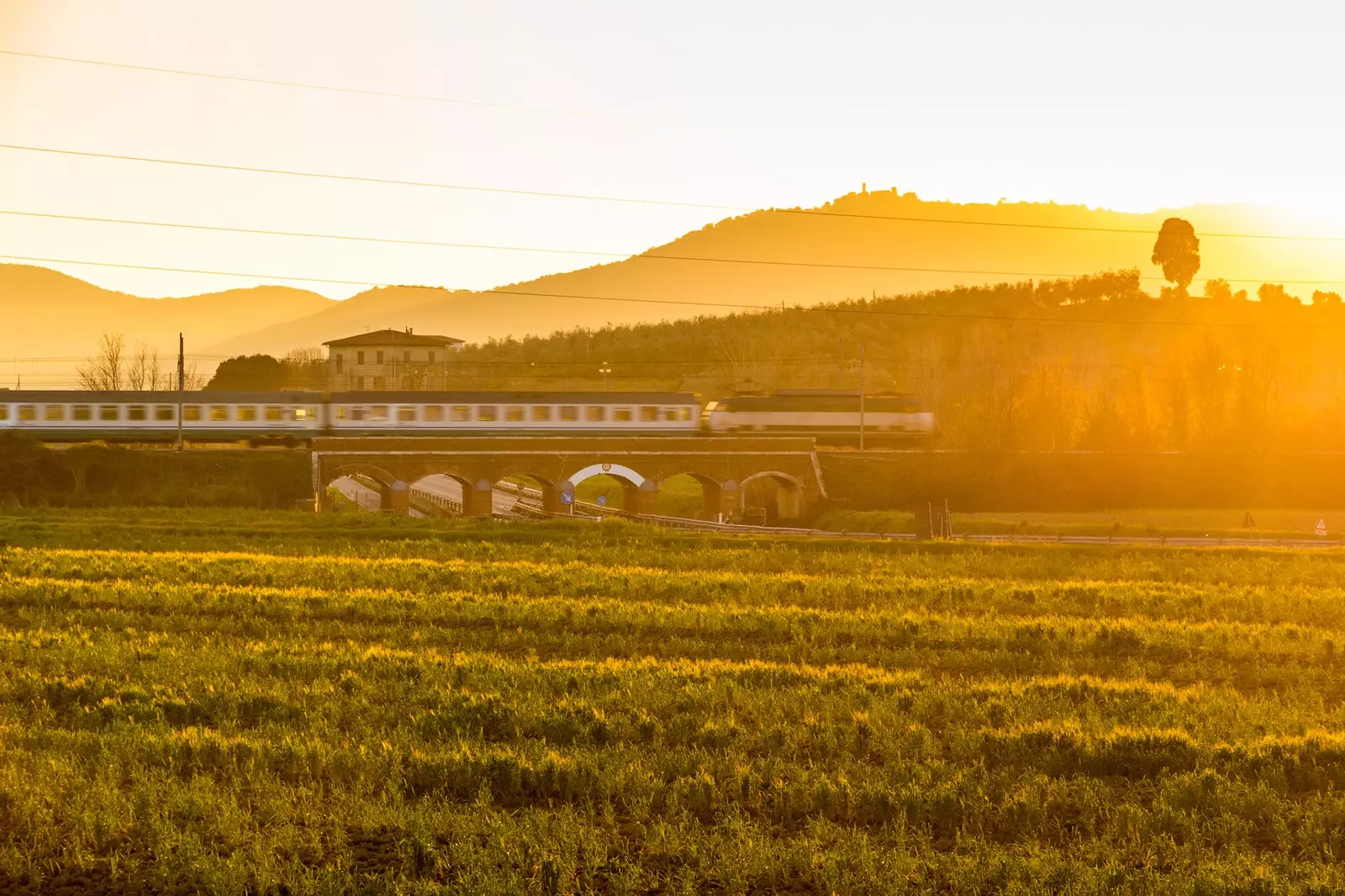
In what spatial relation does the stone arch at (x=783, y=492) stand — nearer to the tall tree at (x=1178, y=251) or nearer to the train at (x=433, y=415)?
the train at (x=433, y=415)

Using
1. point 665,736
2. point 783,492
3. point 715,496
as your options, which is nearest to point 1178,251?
point 783,492

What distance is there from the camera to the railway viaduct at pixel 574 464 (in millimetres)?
72562

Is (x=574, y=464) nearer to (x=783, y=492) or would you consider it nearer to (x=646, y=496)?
(x=646, y=496)

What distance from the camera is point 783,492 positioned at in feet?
262

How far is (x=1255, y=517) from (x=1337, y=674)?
49995 millimetres

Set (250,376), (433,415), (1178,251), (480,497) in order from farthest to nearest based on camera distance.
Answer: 1. (1178,251)
2. (250,376)
3. (433,415)
4. (480,497)

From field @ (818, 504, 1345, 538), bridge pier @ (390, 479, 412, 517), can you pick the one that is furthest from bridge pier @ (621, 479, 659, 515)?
bridge pier @ (390, 479, 412, 517)

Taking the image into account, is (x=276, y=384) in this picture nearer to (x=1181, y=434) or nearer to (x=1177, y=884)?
(x=1181, y=434)

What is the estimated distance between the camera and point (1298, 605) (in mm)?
30203

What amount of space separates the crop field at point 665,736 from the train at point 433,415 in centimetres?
4461

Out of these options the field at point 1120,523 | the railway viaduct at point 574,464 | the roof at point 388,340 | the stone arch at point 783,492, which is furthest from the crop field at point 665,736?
the roof at point 388,340

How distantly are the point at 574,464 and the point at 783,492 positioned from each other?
45.9 feet

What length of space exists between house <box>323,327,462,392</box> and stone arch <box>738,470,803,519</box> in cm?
6077

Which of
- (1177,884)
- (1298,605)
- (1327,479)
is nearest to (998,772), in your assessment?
(1177,884)
